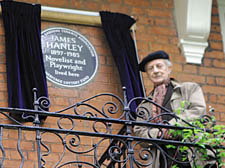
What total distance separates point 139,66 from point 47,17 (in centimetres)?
116

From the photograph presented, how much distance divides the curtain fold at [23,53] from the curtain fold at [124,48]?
752 millimetres

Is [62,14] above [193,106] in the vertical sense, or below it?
above

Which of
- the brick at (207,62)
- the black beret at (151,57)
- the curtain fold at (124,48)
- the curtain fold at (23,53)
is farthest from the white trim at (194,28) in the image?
the curtain fold at (23,53)

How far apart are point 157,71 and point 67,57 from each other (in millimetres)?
1052

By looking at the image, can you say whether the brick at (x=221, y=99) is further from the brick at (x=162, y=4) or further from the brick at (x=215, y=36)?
the brick at (x=162, y=4)

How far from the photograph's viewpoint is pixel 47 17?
25.3 feet

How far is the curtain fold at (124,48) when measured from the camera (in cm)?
748

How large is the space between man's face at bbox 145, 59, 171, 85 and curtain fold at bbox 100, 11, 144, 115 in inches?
14.3

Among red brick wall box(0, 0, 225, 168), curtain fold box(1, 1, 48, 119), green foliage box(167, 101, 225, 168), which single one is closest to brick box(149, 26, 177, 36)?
red brick wall box(0, 0, 225, 168)

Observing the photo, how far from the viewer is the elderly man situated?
652cm

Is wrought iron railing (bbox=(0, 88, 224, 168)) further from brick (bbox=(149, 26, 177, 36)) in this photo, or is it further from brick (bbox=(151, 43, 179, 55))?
brick (bbox=(149, 26, 177, 36))

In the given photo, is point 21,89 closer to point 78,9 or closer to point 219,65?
point 78,9

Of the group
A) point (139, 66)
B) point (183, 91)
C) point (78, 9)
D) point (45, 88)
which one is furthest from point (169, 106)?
point (78, 9)

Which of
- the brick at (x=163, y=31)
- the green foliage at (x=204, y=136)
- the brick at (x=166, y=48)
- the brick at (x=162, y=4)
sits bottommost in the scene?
the green foliage at (x=204, y=136)
